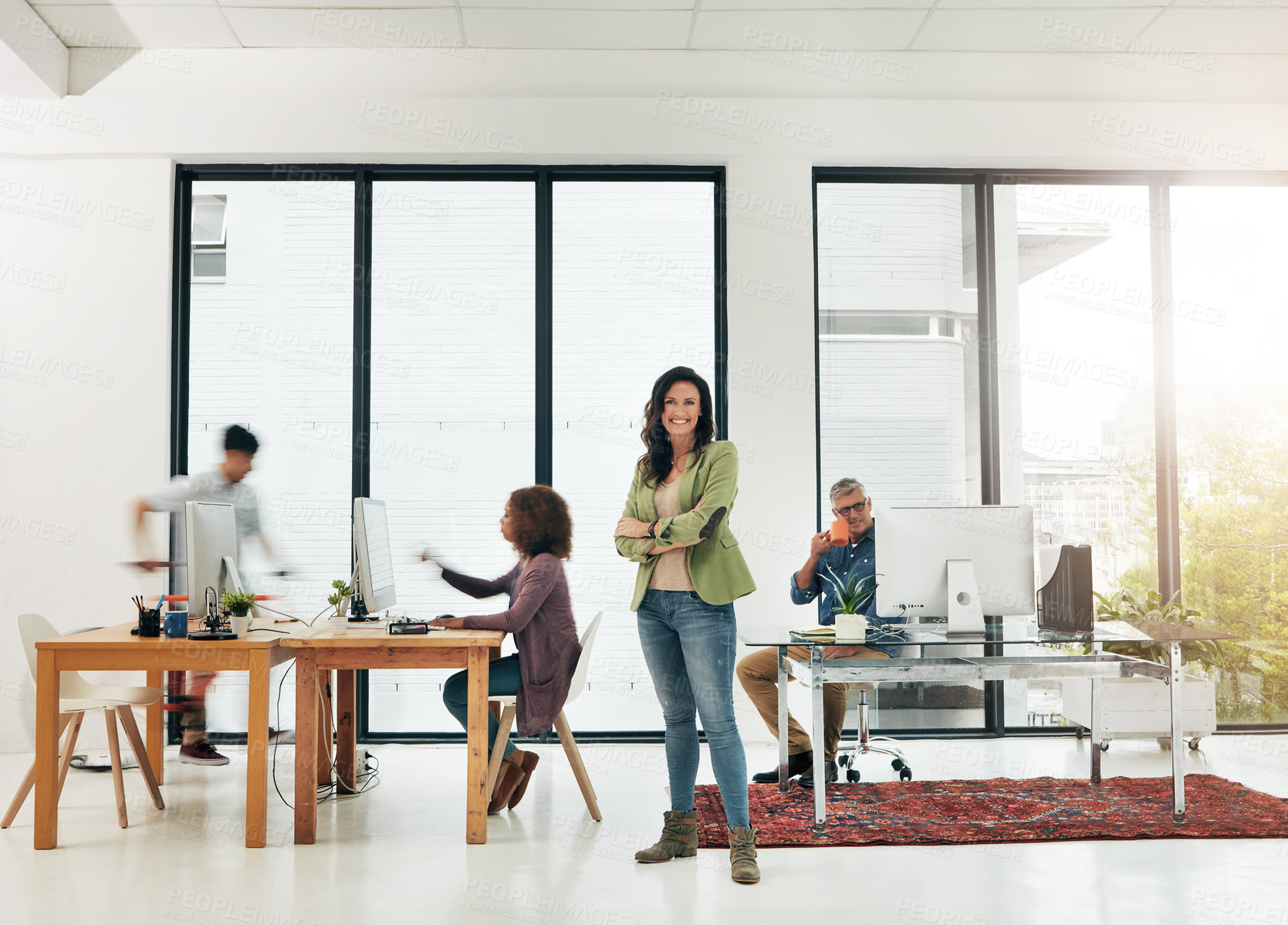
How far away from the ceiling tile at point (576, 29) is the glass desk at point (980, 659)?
2957 millimetres

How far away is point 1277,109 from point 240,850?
5802mm

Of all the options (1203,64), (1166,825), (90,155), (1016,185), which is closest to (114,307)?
(90,155)

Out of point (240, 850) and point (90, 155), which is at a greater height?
point (90, 155)

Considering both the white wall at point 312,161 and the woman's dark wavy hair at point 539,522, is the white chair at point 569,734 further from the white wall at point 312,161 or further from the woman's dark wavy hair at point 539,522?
the white wall at point 312,161

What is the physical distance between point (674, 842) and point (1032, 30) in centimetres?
411

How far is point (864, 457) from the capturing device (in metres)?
4.72

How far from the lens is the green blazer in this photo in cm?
272

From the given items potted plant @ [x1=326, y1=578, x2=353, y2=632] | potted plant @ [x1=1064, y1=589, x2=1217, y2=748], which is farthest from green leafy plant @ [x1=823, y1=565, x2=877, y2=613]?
potted plant @ [x1=326, y1=578, x2=353, y2=632]

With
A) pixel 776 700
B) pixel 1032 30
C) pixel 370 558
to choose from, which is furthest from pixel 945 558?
pixel 1032 30

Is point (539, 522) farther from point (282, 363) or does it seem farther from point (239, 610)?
point (282, 363)

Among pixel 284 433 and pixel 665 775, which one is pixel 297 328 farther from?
pixel 665 775

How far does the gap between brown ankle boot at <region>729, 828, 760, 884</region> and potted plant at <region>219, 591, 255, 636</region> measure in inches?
71.5

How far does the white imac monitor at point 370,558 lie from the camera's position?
334 cm

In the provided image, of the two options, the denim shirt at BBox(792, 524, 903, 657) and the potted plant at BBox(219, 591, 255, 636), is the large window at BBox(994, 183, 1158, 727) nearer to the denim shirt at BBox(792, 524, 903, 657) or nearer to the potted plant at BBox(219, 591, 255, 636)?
the denim shirt at BBox(792, 524, 903, 657)
